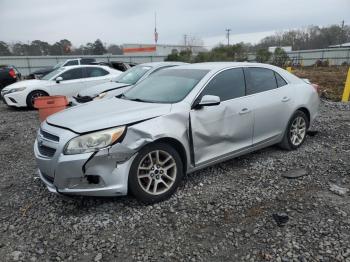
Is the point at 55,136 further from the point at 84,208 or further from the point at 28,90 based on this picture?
the point at 28,90

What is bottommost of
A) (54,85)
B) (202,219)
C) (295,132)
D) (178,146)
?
(202,219)

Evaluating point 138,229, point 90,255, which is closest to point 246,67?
point 138,229

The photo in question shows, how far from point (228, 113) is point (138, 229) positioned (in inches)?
75.7

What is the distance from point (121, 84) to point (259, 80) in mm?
4759

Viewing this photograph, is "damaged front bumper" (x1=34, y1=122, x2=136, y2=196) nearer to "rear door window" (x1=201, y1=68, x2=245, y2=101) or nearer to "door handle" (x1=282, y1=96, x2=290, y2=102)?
"rear door window" (x1=201, y1=68, x2=245, y2=101)

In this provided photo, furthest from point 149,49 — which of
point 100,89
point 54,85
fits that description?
point 100,89

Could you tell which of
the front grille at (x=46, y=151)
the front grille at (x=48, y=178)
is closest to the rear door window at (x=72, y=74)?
the front grille at (x=46, y=151)

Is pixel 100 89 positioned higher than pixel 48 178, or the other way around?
pixel 100 89

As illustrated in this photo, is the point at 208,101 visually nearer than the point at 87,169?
No

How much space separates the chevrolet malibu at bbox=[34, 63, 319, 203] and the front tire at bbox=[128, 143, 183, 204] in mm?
11

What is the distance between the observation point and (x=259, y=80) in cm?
500

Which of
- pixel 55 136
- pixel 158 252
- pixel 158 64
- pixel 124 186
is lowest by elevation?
pixel 158 252

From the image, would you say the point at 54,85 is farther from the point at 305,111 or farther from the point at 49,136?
the point at 305,111

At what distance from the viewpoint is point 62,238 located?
10.7 ft
